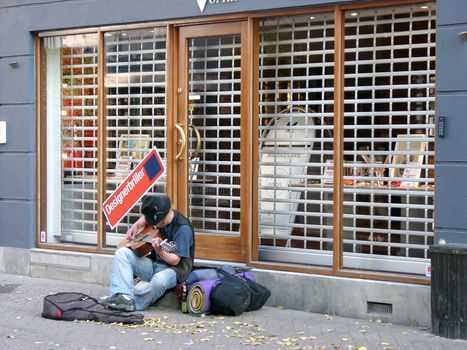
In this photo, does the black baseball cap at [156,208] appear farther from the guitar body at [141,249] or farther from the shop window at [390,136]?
the shop window at [390,136]

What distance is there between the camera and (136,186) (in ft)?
30.0

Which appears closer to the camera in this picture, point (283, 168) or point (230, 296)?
point (230, 296)

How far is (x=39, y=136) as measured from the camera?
1081 centimetres

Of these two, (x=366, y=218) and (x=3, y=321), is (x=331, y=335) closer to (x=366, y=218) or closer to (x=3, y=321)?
(x=366, y=218)

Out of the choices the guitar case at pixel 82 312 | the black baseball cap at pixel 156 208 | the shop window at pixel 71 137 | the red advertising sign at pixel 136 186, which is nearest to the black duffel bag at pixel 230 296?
the guitar case at pixel 82 312

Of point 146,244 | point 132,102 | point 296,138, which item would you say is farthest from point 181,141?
point 146,244

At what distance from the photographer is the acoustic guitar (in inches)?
333

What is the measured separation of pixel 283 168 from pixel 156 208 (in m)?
1.67

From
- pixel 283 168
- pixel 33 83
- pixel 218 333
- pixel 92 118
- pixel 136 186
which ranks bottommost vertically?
pixel 218 333

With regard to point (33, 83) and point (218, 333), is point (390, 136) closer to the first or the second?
point (218, 333)

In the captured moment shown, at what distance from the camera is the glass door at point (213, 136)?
938cm

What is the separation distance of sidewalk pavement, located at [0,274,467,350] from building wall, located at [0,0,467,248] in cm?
115

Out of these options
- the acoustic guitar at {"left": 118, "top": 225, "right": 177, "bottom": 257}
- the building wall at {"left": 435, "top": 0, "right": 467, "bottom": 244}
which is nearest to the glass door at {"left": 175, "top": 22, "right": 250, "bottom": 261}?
the acoustic guitar at {"left": 118, "top": 225, "right": 177, "bottom": 257}

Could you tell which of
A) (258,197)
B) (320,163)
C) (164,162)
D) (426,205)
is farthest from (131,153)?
(426,205)
